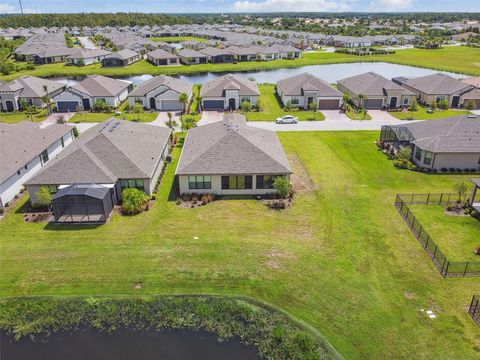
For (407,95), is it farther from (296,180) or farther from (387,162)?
(296,180)

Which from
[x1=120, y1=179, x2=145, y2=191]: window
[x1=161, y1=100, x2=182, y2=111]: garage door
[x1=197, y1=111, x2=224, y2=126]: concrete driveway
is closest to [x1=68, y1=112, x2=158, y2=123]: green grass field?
[x1=161, y1=100, x2=182, y2=111]: garage door

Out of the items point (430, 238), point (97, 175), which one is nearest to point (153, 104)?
point (97, 175)

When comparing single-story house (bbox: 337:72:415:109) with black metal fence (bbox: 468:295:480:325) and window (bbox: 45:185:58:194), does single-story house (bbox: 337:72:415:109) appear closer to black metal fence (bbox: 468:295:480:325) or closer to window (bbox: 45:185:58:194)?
black metal fence (bbox: 468:295:480:325)

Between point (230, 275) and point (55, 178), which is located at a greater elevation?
point (55, 178)

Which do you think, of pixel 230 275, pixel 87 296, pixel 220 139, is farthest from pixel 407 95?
pixel 87 296

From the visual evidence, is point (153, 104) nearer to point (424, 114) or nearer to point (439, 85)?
point (424, 114)
